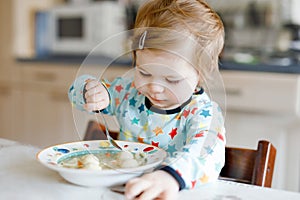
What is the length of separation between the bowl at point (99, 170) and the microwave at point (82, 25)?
1669mm

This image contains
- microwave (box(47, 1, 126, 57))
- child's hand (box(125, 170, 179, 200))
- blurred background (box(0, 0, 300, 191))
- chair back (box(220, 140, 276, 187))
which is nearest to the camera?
child's hand (box(125, 170, 179, 200))

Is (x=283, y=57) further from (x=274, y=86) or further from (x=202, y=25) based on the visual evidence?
(x=202, y=25)

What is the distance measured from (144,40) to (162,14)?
50mm

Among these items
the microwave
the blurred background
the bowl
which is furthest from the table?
the microwave

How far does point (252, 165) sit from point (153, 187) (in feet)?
1.00

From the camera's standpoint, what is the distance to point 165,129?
0.69 m

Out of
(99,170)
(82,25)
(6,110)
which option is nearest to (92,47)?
(82,25)

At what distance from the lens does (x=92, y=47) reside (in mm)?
2535

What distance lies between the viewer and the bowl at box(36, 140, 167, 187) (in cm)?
63

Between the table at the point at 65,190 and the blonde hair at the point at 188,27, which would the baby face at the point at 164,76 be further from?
the table at the point at 65,190

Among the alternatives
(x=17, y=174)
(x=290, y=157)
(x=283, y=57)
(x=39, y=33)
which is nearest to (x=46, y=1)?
(x=39, y=33)

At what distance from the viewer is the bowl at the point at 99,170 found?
0.63 m

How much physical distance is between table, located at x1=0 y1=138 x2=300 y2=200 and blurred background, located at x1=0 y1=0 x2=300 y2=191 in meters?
1.22

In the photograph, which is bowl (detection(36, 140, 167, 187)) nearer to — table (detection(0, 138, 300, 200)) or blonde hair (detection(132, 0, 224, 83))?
table (detection(0, 138, 300, 200))
